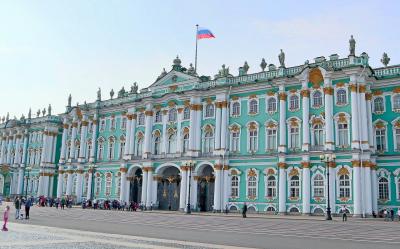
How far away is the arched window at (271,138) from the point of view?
163 ft

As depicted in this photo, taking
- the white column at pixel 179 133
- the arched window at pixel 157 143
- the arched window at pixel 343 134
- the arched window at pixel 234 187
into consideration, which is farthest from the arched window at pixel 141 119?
the arched window at pixel 343 134

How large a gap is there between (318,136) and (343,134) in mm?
2647

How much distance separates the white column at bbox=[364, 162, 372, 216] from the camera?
42.4 metres

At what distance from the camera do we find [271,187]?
1927 inches

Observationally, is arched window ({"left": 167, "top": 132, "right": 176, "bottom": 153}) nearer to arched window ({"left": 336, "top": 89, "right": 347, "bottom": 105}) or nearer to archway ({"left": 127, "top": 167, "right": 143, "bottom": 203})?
archway ({"left": 127, "top": 167, "right": 143, "bottom": 203})

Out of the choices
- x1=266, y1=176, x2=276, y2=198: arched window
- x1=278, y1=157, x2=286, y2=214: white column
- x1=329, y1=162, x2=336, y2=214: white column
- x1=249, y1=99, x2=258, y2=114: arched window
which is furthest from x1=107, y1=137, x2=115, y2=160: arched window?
x1=329, y1=162, x2=336, y2=214: white column

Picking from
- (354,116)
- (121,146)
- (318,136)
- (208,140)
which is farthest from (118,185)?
(354,116)

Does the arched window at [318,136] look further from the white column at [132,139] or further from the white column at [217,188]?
the white column at [132,139]

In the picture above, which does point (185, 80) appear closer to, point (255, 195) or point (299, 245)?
point (255, 195)

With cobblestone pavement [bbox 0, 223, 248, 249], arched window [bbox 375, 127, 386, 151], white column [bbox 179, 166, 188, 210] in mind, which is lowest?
cobblestone pavement [bbox 0, 223, 248, 249]

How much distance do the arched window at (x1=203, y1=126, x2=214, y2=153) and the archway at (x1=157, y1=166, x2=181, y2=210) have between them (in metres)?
5.80

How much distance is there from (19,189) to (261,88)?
2078 inches

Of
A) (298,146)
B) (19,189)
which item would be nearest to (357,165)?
(298,146)

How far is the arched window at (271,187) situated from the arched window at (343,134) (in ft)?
27.3
